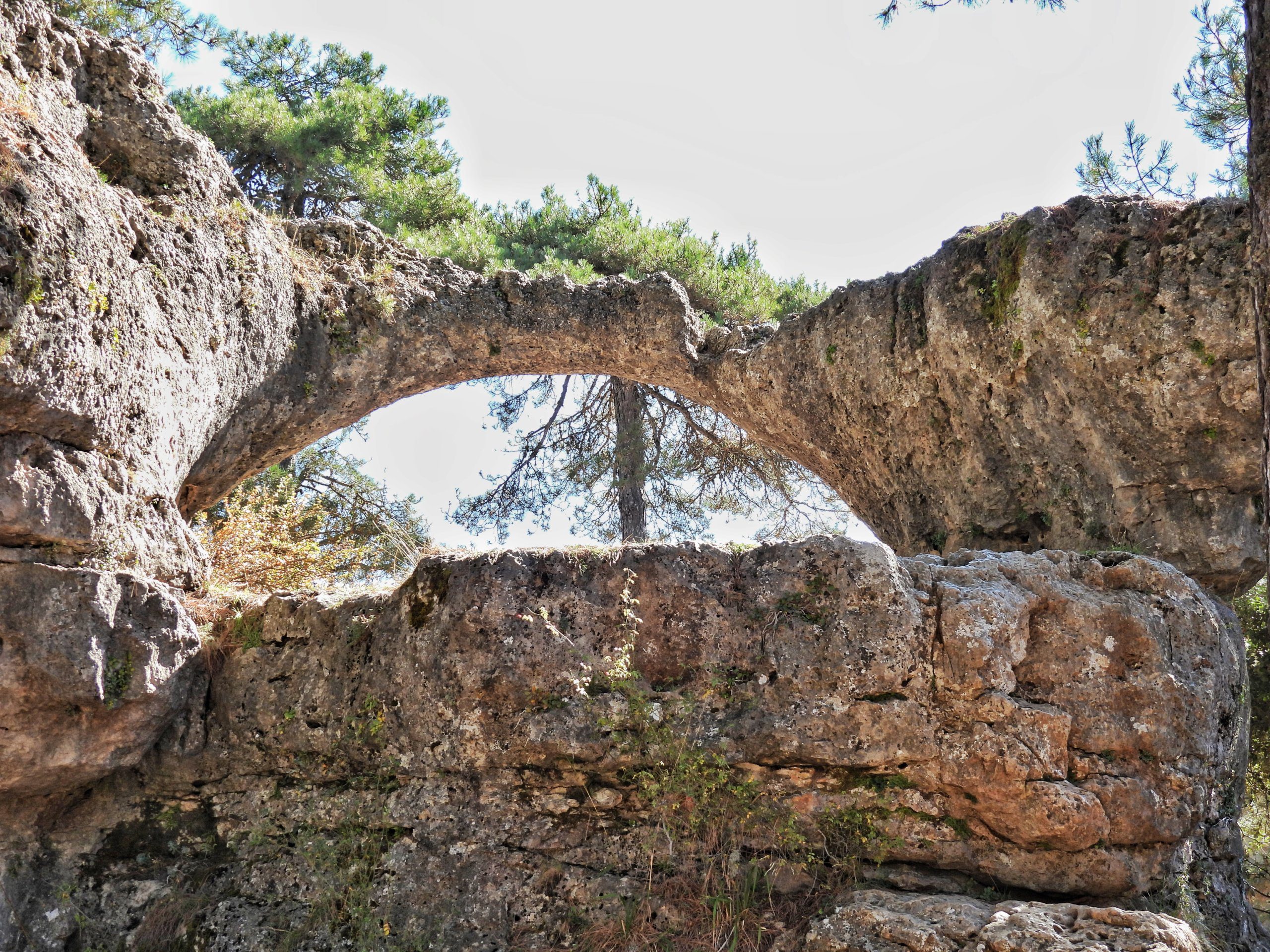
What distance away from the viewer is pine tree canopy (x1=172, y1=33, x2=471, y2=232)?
40.1 feet

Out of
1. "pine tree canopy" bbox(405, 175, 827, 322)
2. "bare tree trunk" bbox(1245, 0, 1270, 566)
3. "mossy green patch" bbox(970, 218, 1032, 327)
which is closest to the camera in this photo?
"bare tree trunk" bbox(1245, 0, 1270, 566)

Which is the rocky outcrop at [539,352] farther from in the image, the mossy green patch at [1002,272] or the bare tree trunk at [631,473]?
the bare tree trunk at [631,473]

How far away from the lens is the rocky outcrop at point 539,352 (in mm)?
5277

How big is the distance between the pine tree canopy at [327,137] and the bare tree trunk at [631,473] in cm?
346

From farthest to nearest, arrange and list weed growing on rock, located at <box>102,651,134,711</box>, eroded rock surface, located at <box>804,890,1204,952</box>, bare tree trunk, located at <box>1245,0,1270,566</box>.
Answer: weed growing on rock, located at <box>102,651,134,711</box> → bare tree trunk, located at <box>1245,0,1270,566</box> → eroded rock surface, located at <box>804,890,1204,952</box>

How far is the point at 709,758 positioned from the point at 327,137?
10.3m

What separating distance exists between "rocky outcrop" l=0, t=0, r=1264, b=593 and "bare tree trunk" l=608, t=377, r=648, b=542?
10.2 ft

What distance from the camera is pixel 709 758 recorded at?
16.6ft

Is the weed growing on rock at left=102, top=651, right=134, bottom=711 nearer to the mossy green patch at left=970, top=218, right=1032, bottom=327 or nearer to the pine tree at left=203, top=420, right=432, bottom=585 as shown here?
the pine tree at left=203, top=420, right=432, bottom=585

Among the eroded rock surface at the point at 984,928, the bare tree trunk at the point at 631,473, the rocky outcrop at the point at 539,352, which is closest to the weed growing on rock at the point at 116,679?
the rocky outcrop at the point at 539,352

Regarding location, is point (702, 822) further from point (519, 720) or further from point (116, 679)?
point (116, 679)

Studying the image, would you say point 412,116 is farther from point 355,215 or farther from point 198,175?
point 198,175

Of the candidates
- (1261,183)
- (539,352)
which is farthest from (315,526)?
(1261,183)

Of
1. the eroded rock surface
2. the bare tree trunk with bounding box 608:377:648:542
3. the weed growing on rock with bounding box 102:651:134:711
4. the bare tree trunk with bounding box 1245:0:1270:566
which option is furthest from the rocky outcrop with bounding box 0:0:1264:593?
the eroded rock surface
